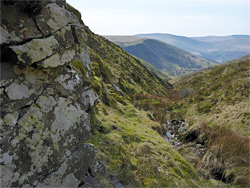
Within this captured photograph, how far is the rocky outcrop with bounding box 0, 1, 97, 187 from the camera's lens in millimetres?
5543

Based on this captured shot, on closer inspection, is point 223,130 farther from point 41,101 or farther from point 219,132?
point 41,101

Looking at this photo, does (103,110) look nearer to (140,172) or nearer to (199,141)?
(140,172)

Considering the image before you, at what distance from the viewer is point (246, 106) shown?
80.6ft

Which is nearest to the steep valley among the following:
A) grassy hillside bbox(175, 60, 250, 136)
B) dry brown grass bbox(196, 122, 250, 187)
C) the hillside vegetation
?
dry brown grass bbox(196, 122, 250, 187)

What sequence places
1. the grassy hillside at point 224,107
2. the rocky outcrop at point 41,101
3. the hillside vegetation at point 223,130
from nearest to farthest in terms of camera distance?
1. the rocky outcrop at point 41,101
2. the hillside vegetation at point 223,130
3. the grassy hillside at point 224,107

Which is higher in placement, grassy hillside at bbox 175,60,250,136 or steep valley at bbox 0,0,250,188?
steep valley at bbox 0,0,250,188

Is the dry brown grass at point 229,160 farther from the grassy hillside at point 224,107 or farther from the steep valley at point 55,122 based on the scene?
the grassy hillside at point 224,107

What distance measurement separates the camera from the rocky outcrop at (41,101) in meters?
5.54

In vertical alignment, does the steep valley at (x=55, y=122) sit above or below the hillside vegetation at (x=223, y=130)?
above

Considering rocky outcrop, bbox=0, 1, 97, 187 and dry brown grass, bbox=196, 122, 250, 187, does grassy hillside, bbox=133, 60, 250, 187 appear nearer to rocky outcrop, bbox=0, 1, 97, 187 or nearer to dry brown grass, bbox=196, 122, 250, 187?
dry brown grass, bbox=196, 122, 250, 187

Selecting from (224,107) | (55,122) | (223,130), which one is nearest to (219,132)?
(223,130)

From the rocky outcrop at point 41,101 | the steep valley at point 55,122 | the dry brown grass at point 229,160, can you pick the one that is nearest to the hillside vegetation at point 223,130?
the dry brown grass at point 229,160

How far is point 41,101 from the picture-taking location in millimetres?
6535

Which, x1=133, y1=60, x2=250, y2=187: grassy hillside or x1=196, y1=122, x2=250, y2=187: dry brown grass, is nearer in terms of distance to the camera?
x1=196, y1=122, x2=250, y2=187: dry brown grass
